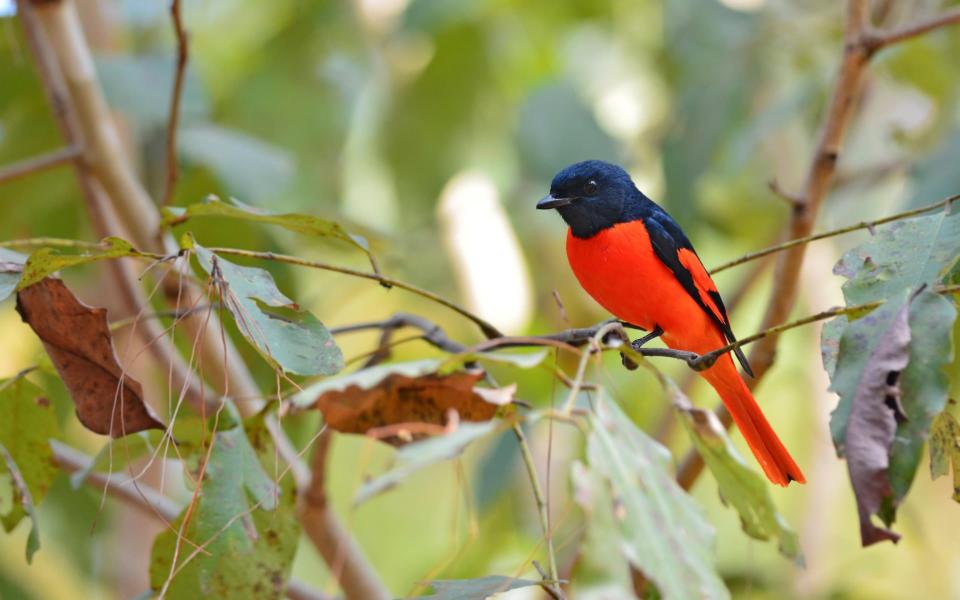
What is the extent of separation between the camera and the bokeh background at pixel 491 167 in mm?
3213

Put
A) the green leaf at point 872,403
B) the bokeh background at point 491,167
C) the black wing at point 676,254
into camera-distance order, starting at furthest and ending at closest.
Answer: the bokeh background at point 491,167 → the black wing at point 676,254 → the green leaf at point 872,403

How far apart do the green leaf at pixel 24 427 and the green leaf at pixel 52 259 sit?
39 cm

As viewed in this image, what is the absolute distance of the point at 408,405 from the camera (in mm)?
1378

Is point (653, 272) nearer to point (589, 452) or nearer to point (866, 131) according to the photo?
point (589, 452)

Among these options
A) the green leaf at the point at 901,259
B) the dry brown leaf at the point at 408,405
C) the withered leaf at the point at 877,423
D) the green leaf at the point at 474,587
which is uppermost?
the dry brown leaf at the point at 408,405

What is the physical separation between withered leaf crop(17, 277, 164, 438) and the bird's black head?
4.42ft

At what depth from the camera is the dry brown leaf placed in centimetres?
133

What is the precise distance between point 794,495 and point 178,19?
387cm

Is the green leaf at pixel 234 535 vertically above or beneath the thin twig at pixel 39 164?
beneath

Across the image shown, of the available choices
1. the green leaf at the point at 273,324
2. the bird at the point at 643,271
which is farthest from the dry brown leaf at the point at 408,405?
the bird at the point at 643,271

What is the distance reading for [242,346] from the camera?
2.73m

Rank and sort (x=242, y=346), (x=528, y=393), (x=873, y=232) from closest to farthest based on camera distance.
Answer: (x=873, y=232) → (x=242, y=346) → (x=528, y=393)

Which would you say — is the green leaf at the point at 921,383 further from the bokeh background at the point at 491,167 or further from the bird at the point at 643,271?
the bokeh background at the point at 491,167

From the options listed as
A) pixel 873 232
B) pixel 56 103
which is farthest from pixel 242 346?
pixel 873 232
